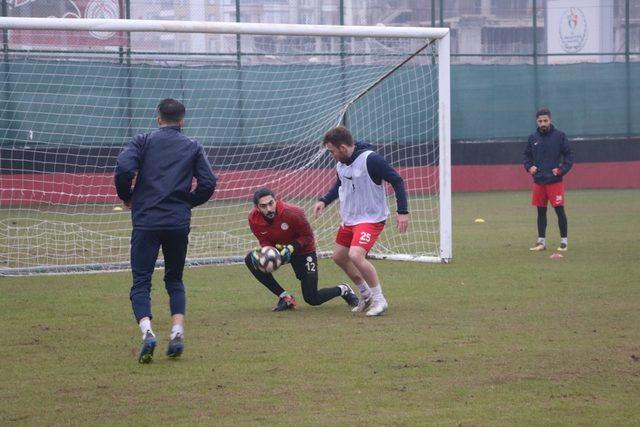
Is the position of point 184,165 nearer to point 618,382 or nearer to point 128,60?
point 618,382

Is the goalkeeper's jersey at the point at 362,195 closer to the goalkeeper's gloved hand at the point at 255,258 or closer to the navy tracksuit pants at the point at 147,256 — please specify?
the goalkeeper's gloved hand at the point at 255,258

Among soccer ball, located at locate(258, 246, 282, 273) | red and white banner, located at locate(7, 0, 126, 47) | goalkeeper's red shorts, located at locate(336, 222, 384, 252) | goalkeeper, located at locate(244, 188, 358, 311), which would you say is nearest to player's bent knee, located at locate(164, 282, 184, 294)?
soccer ball, located at locate(258, 246, 282, 273)

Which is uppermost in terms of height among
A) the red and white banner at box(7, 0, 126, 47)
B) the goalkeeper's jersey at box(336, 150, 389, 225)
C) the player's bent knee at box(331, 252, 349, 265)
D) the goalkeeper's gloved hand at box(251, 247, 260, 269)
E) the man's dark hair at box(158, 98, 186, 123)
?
the red and white banner at box(7, 0, 126, 47)

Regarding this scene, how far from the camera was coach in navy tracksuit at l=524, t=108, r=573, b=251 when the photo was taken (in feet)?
45.5

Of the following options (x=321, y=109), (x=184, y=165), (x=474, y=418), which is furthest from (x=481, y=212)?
(x=474, y=418)

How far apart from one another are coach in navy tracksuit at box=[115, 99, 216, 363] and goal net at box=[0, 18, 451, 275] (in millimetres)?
4627

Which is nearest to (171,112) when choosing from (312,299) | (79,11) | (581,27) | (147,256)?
(147,256)

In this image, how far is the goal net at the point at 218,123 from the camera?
1430 cm

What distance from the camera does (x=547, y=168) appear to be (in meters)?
14.0

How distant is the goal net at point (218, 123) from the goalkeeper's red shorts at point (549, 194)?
4.93 feet

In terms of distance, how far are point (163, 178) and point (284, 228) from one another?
7.48 ft

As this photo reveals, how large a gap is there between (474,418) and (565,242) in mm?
8422

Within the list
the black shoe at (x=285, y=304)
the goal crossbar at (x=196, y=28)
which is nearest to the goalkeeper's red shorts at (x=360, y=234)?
the black shoe at (x=285, y=304)

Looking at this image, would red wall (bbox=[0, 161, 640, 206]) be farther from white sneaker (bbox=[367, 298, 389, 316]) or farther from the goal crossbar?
white sneaker (bbox=[367, 298, 389, 316])
